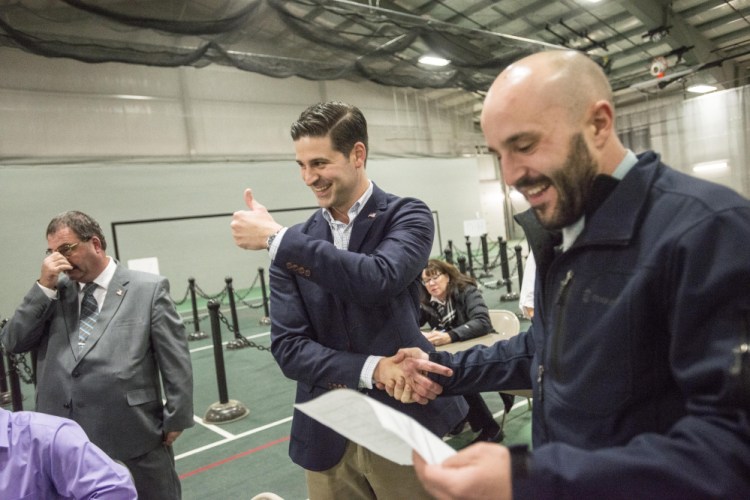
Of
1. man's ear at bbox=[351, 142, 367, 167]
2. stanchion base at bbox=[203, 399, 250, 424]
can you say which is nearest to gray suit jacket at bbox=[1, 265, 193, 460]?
man's ear at bbox=[351, 142, 367, 167]

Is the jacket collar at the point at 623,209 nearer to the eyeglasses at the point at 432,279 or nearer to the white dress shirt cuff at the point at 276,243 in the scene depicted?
the white dress shirt cuff at the point at 276,243

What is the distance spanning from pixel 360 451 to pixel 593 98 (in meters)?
1.22

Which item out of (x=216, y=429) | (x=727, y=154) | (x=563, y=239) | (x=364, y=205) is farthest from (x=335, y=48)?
(x=727, y=154)

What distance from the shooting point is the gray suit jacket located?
246cm

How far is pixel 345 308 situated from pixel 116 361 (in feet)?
5.02

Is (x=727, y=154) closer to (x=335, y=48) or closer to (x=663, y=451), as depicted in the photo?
(x=335, y=48)

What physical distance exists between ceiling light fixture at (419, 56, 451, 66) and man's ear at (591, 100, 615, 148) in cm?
803

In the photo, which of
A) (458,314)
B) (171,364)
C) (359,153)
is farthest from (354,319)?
(458,314)

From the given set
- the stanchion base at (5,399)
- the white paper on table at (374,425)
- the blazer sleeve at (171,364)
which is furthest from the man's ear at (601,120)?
the stanchion base at (5,399)

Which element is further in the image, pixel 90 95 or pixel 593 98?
pixel 90 95

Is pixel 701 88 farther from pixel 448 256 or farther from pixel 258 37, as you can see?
pixel 258 37

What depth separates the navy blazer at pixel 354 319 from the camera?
4.94 ft

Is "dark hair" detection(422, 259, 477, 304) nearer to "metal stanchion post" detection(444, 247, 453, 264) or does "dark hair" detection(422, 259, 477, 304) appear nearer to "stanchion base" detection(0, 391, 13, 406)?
"metal stanchion post" detection(444, 247, 453, 264)

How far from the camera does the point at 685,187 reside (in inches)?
33.6
